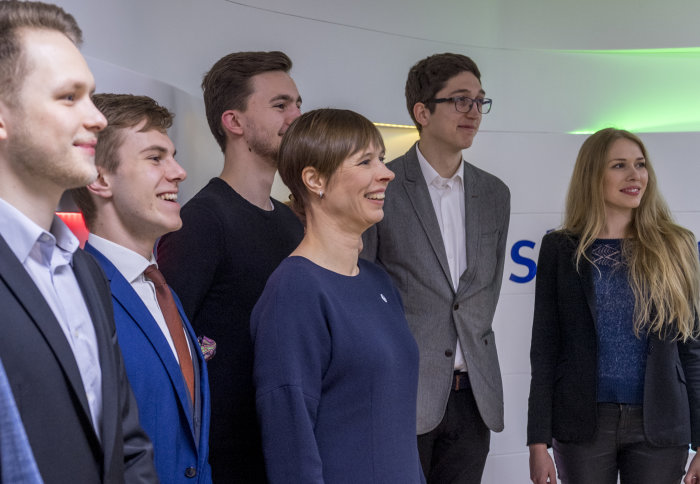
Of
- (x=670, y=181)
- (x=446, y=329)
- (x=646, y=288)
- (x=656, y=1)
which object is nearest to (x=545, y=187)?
(x=670, y=181)

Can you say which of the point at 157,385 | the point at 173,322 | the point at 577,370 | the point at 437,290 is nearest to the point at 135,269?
the point at 173,322

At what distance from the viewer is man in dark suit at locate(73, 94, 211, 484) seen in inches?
68.0

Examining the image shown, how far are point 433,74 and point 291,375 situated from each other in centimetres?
177

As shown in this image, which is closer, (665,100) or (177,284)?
(177,284)

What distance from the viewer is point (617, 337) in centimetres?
280

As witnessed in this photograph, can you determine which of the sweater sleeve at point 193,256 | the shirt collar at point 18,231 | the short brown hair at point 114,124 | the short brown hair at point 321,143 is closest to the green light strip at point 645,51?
the short brown hair at point 321,143

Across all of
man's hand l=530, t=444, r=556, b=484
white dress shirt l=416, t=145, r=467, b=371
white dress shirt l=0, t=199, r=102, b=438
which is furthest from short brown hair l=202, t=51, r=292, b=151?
man's hand l=530, t=444, r=556, b=484

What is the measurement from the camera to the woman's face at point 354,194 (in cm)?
200

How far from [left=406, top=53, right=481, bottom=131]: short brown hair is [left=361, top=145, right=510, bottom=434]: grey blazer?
388 mm

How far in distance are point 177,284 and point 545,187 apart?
9.52 ft

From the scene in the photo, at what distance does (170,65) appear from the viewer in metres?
3.24

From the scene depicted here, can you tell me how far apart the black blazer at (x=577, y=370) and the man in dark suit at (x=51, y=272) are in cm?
175

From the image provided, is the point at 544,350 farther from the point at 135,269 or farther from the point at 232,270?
the point at 135,269

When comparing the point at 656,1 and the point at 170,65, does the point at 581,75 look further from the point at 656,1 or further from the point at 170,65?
the point at 170,65
